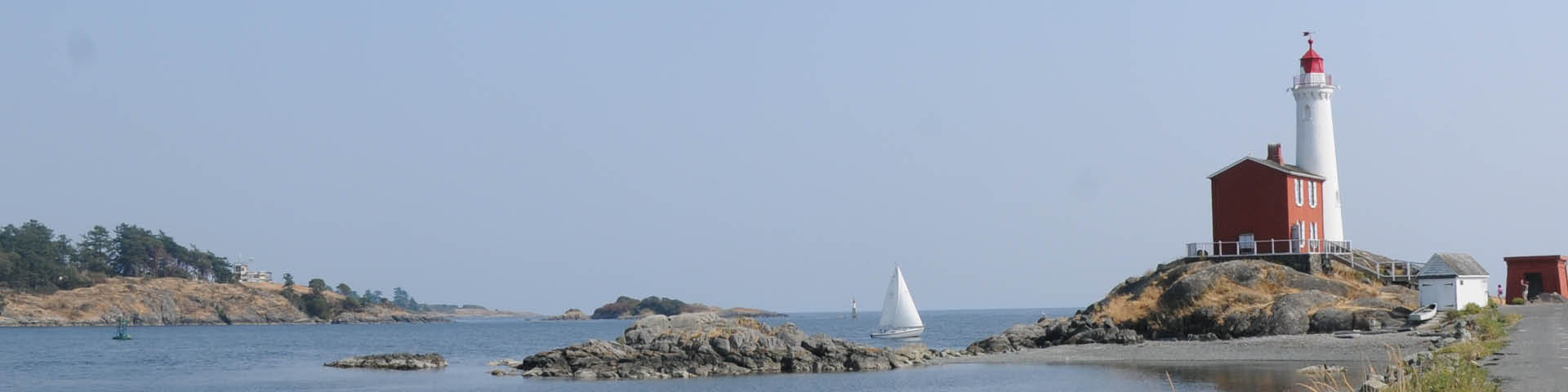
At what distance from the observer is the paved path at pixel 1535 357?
22.6 meters

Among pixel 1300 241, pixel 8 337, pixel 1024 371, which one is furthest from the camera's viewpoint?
pixel 8 337

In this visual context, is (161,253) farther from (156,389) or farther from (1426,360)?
(1426,360)

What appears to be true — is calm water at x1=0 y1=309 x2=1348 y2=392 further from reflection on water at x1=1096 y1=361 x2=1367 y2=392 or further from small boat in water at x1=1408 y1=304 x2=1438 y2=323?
small boat in water at x1=1408 y1=304 x2=1438 y2=323

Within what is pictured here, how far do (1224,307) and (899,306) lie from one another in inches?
1573

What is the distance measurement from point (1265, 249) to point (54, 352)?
6639 centimetres

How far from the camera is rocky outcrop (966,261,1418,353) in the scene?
50.9m

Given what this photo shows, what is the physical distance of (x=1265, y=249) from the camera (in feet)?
198

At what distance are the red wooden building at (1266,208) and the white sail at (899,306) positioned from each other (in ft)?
107

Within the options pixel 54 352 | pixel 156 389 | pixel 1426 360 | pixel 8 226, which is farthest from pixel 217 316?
pixel 1426 360

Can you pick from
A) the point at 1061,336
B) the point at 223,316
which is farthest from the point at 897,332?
the point at 223,316

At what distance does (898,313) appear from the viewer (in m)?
92.8

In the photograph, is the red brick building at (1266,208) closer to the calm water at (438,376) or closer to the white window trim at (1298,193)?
the white window trim at (1298,193)

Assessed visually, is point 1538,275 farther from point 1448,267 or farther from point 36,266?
point 36,266

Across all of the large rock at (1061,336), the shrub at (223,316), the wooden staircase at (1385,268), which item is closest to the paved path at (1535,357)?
the wooden staircase at (1385,268)
